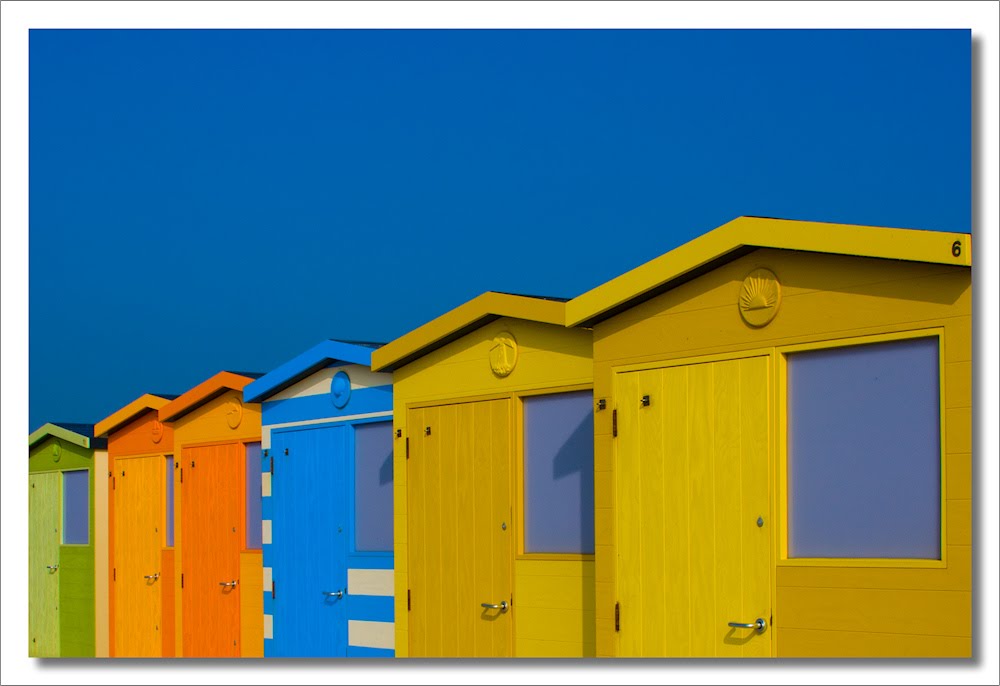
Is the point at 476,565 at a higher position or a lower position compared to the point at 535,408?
lower

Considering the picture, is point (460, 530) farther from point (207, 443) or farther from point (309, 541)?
point (207, 443)

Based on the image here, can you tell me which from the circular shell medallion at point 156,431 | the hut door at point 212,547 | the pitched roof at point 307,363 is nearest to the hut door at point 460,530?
the pitched roof at point 307,363

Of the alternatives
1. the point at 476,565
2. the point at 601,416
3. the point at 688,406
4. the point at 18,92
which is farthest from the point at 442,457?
the point at 18,92

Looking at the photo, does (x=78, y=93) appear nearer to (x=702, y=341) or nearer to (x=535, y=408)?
(x=535, y=408)

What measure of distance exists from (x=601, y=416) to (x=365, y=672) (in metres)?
1.94

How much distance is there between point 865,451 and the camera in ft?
20.2

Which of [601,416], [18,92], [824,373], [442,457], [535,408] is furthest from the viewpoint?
[442,457]

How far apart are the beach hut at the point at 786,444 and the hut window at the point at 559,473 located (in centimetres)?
37

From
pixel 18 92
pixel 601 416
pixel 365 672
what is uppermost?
pixel 18 92

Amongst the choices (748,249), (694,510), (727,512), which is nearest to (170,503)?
(694,510)

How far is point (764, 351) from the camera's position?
21.7 feet

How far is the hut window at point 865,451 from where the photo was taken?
5902 mm

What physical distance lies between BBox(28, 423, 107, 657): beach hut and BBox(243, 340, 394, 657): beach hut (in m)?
3.88

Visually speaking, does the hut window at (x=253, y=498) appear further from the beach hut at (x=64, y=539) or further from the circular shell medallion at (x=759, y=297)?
the circular shell medallion at (x=759, y=297)
